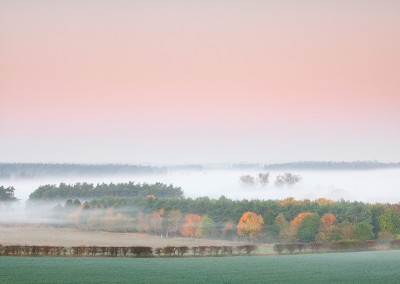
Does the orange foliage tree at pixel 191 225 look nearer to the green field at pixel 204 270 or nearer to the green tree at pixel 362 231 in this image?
the green tree at pixel 362 231

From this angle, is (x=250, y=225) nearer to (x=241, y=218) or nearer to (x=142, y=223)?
(x=241, y=218)

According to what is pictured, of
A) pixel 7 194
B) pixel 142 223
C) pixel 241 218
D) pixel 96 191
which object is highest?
pixel 96 191

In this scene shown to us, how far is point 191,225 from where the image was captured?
10725cm

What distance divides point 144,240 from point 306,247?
77.4 ft

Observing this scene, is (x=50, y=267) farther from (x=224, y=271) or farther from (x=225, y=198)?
(x=225, y=198)

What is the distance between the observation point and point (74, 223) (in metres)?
109

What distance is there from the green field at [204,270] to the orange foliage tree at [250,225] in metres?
34.9

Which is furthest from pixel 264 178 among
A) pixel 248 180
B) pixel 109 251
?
pixel 109 251

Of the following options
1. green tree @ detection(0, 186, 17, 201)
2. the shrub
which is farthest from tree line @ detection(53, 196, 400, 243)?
the shrub

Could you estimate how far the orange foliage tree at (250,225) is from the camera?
339 feet

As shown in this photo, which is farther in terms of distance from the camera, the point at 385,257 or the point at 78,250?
the point at 78,250

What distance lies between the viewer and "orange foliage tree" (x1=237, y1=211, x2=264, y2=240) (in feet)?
339

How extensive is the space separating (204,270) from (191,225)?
50685 mm

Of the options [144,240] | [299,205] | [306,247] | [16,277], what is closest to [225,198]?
[299,205]
